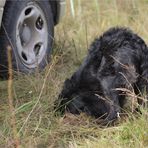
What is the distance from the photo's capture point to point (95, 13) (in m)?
8.63

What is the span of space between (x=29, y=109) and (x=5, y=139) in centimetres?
52

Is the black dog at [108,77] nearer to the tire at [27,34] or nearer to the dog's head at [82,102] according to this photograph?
the dog's head at [82,102]

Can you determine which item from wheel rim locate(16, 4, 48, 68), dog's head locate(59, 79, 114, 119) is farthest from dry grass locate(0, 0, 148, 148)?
wheel rim locate(16, 4, 48, 68)

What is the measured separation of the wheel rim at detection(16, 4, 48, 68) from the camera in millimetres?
5487

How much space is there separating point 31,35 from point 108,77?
1.56 meters

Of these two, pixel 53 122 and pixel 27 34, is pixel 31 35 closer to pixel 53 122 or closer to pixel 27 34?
pixel 27 34

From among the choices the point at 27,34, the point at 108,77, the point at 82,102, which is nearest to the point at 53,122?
the point at 82,102

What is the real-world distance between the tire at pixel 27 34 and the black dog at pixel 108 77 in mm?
704

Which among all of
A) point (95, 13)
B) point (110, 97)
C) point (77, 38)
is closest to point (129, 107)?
point (110, 97)

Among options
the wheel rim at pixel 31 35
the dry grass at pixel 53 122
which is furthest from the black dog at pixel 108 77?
the wheel rim at pixel 31 35

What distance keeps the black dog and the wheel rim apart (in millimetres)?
1010

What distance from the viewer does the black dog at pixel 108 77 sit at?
4359 millimetres

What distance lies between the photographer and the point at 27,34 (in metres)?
5.66

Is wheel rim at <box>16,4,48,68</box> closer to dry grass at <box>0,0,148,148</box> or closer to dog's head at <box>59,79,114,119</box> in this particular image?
→ dry grass at <box>0,0,148,148</box>
